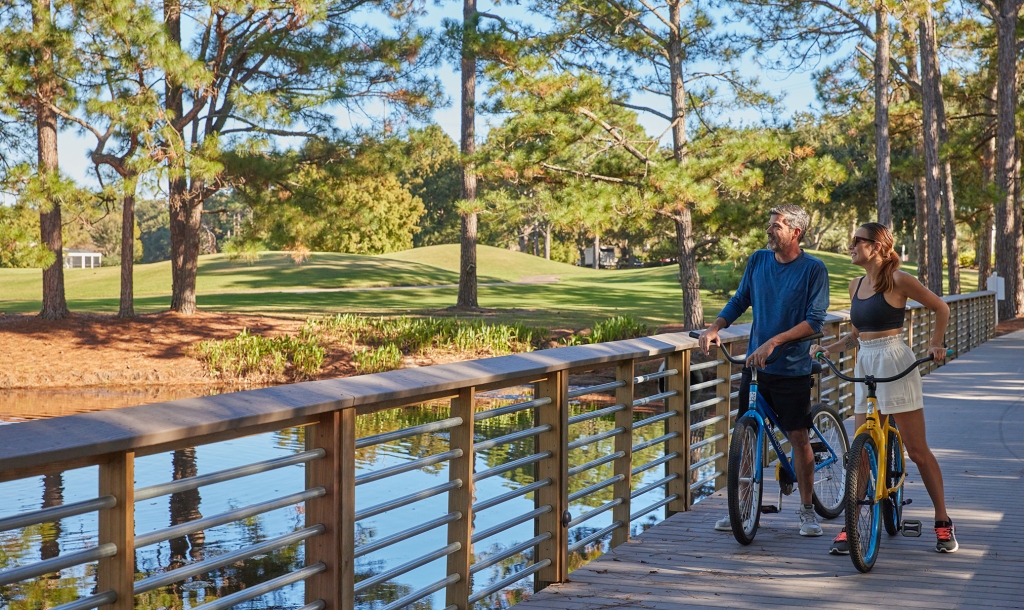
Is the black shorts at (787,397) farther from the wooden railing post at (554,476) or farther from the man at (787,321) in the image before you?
the wooden railing post at (554,476)

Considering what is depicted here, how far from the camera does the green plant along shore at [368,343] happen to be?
65.3 ft

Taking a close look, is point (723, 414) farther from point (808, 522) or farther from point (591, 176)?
point (591, 176)

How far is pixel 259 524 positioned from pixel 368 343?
13536mm

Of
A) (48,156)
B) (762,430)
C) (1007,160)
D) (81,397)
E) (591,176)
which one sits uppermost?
(1007,160)

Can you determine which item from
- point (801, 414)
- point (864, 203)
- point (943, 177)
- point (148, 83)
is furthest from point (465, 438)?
point (864, 203)

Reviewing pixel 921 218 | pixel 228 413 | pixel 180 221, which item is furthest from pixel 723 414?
pixel 921 218

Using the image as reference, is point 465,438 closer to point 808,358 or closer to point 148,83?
point 808,358

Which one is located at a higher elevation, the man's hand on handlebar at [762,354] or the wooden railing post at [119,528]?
the man's hand on handlebar at [762,354]

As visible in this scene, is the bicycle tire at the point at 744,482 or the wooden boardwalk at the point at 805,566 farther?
the bicycle tire at the point at 744,482

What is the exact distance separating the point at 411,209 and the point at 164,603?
69.1 meters

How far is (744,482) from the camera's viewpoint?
19.0ft

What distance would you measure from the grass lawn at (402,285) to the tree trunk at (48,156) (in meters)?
6.47

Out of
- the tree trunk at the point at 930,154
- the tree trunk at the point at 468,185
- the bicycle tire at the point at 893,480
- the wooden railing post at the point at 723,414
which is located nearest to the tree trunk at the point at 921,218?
the tree trunk at the point at 930,154

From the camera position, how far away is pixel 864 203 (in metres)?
46.4
